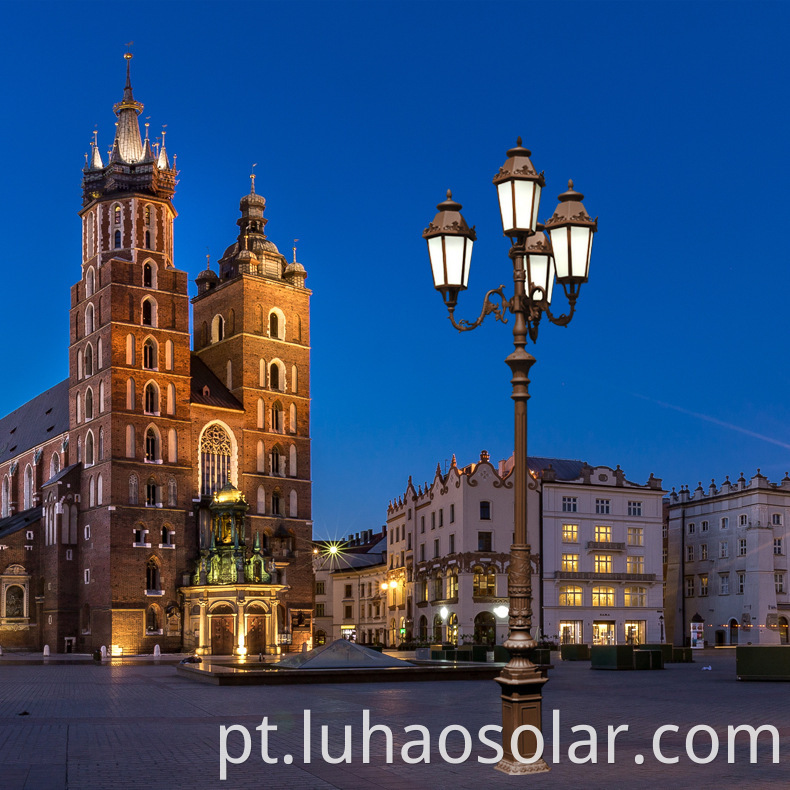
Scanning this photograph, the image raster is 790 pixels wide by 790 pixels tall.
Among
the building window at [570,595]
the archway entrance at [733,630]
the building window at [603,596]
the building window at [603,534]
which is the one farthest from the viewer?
the archway entrance at [733,630]

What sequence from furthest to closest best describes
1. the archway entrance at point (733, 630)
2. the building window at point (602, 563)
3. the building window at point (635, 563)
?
the archway entrance at point (733, 630) → the building window at point (635, 563) → the building window at point (602, 563)

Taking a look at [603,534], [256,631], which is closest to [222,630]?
[256,631]

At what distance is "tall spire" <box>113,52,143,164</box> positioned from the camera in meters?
81.1

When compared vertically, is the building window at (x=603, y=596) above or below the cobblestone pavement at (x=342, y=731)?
below

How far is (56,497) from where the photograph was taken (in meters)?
76.4

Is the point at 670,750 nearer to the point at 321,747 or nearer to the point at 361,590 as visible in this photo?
the point at 321,747

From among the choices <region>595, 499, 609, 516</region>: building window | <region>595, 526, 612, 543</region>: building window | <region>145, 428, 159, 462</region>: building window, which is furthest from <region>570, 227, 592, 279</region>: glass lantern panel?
<region>595, 499, 609, 516</region>: building window

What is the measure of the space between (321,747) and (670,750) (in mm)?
4798

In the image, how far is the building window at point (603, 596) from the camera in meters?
81.4

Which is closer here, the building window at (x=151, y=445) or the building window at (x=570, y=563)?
the building window at (x=151, y=445)

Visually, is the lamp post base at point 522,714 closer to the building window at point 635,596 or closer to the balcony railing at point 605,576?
the balcony railing at point 605,576

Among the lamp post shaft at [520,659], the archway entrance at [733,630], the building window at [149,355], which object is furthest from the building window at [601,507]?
the lamp post shaft at [520,659]

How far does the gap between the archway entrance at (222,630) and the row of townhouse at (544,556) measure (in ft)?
52.3

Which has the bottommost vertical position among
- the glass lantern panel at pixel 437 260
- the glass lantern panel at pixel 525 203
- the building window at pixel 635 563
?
the building window at pixel 635 563
